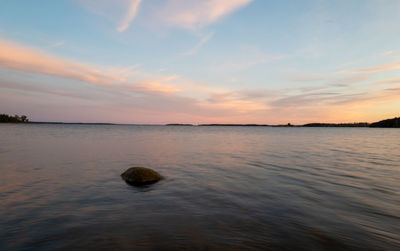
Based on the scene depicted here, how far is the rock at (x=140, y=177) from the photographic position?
42.6ft

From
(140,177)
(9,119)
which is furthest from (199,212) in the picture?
(9,119)

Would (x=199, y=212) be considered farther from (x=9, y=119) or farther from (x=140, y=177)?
(x=9, y=119)

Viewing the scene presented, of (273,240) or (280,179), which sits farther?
(280,179)

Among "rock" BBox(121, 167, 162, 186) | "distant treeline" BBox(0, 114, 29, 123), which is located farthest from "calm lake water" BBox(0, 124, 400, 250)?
"distant treeline" BBox(0, 114, 29, 123)

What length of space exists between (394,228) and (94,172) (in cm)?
1709

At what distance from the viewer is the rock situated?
1298 centimetres

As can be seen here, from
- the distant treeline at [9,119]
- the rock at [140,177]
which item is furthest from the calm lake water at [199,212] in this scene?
the distant treeline at [9,119]

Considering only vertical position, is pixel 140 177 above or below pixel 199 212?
above

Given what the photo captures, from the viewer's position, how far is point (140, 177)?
43.4 ft

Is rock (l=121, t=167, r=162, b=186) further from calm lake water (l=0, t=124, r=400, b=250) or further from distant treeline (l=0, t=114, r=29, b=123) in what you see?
distant treeline (l=0, t=114, r=29, b=123)

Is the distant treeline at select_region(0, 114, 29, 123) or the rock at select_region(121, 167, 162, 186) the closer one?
the rock at select_region(121, 167, 162, 186)

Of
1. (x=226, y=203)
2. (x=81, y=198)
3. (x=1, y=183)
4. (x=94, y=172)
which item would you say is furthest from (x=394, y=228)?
(x=1, y=183)

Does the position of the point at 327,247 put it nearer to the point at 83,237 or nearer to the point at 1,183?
the point at 83,237

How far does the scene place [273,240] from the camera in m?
6.25
